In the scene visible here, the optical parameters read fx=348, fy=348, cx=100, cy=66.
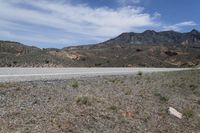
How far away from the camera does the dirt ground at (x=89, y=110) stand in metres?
9.90

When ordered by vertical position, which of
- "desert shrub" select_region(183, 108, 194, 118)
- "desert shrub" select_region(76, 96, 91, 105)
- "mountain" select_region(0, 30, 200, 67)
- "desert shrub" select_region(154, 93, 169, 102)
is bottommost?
"desert shrub" select_region(183, 108, 194, 118)

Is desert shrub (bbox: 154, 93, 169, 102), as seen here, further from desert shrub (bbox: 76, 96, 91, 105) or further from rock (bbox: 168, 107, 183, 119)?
desert shrub (bbox: 76, 96, 91, 105)

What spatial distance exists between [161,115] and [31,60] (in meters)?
28.5

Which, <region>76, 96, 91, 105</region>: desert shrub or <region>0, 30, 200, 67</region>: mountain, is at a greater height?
<region>0, 30, 200, 67</region>: mountain

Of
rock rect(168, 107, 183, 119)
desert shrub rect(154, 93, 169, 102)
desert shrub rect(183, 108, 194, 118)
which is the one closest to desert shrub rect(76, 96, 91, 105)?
rock rect(168, 107, 183, 119)

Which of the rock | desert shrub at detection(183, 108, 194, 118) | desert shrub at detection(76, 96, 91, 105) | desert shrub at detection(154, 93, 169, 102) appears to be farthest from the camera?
desert shrub at detection(154, 93, 169, 102)

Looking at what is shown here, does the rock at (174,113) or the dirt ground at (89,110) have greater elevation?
the dirt ground at (89,110)

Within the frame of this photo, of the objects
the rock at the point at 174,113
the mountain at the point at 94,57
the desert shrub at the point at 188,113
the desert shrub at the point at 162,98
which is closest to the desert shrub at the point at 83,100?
the rock at the point at 174,113

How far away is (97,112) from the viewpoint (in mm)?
12008

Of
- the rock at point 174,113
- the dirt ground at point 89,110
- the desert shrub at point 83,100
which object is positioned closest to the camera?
the dirt ground at point 89,110

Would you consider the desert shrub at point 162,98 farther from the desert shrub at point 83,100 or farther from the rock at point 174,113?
the desert shrub at point 83,100

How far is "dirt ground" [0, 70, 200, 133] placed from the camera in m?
9.90

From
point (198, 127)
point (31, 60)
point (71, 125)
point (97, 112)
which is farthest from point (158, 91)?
point (31, 60)

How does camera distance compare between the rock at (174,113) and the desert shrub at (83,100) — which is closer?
the desert shrub at (83,100)
